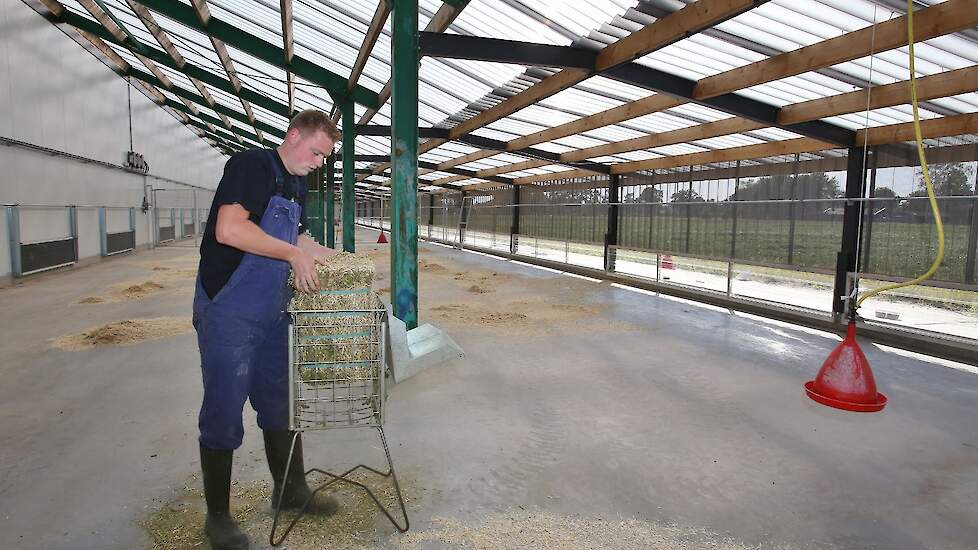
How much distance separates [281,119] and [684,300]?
1699 cm

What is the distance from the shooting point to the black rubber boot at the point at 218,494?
99.0 inches

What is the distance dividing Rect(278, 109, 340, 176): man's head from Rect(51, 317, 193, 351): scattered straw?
5.12m

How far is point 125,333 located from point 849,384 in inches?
301

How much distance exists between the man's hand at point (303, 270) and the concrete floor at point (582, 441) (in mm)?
1353

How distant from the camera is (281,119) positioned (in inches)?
830

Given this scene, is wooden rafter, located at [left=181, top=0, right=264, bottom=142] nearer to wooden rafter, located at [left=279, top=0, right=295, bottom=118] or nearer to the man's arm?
wooden rafter, located at [left=279, top=0, right=295, bottom=118]

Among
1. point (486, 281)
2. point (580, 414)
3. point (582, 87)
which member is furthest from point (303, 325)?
point (486, 281)

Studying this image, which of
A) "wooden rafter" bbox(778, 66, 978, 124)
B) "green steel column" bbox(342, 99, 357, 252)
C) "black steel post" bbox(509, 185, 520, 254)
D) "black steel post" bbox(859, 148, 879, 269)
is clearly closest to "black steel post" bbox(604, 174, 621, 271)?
"black steel post" bbox(509, 185, 520, 254)

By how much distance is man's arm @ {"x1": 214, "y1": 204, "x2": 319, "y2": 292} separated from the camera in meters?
2.37

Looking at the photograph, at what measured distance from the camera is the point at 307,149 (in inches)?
103

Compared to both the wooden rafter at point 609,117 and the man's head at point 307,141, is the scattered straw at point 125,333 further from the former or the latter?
the wooden rafter at point 609,117

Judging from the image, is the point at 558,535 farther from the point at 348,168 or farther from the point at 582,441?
the point at 348,168

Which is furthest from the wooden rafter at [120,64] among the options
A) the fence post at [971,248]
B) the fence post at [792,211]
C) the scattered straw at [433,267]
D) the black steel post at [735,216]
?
the fence post at [971,248]

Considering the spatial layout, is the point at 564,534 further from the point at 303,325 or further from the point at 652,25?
the point at 652,25
